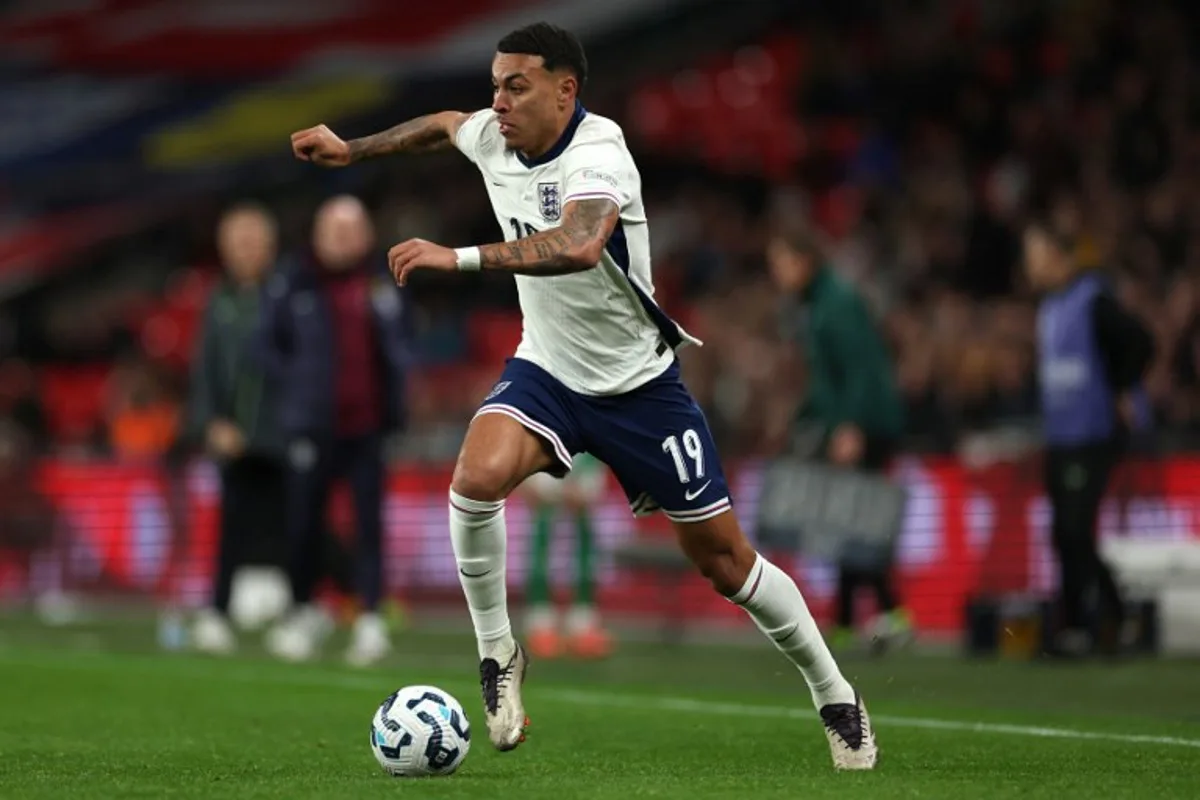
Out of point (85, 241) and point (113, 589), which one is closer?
point (113, 589)

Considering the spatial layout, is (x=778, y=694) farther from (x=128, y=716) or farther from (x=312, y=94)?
(x=312, y=94)

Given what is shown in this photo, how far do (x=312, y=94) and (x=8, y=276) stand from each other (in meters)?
4.17

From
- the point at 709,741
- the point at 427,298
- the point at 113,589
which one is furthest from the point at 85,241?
the point at 709,741

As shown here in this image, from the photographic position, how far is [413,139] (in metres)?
7.70

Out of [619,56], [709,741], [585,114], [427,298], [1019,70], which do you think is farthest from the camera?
[619,56]

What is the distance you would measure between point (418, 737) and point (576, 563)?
7.52 metres

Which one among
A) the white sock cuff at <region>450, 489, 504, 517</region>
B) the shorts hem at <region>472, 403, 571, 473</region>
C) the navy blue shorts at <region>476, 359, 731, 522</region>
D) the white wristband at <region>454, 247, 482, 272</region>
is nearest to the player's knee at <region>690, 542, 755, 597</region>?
the navy blue shorts at <region>476, 359, 731, 522</region>

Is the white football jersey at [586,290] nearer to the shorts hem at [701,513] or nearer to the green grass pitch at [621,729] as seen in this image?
the shorts hem at [701,513]

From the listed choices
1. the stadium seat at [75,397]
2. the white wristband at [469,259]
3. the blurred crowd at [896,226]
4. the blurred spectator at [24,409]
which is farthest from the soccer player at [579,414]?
the stadium seat at [75,397]

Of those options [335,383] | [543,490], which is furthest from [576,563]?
[335,383]

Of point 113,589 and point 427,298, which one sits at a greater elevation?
point 427,298

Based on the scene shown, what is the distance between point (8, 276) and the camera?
88.3 ft

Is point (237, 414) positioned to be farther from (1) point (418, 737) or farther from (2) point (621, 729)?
→ (1) point (418, 737)

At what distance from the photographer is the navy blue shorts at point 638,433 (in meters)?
7.25
